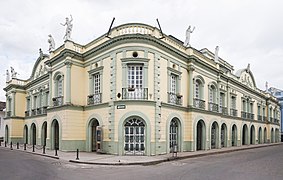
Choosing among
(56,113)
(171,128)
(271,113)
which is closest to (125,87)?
(171,128)

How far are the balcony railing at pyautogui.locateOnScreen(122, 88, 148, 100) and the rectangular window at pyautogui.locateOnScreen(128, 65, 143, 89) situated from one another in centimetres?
30

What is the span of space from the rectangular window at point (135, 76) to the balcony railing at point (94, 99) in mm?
2846

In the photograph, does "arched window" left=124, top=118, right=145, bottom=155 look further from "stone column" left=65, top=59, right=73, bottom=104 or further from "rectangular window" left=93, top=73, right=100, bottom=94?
"stone column" left=65, top=59, right=73, bottom=104

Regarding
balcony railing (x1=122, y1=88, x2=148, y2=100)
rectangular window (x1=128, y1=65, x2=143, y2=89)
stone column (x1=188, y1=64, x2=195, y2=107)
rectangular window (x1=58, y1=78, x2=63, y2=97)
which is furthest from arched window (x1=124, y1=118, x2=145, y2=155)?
rectangular window (x1=58, y1=78, x2=63, y2=97)

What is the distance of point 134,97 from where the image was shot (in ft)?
59.1

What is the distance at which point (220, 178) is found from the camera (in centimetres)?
1003

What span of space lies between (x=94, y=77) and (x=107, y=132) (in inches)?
186

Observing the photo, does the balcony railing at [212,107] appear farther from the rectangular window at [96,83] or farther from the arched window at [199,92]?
the rectangular window at [96,83]

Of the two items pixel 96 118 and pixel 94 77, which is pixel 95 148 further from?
pixel 94 77

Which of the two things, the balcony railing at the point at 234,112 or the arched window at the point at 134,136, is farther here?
the balcony railing at the point at 234,112

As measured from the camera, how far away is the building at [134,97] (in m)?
18.0

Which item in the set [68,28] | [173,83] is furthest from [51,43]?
[173,83]

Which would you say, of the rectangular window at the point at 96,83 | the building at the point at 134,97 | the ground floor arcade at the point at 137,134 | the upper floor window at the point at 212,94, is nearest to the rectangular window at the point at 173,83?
the building at the point at 134,97

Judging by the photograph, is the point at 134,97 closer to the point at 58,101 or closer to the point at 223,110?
the point at 58,101
